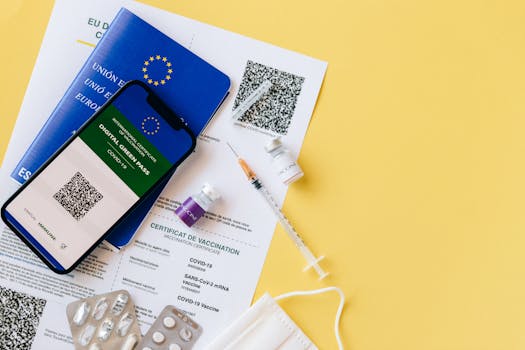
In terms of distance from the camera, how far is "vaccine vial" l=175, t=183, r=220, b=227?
78 centimetres

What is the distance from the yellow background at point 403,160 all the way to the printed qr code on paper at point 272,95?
0.04m

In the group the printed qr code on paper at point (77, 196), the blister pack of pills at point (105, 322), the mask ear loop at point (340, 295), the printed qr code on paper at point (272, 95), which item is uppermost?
the printed qr code on paper at point (77, 196)

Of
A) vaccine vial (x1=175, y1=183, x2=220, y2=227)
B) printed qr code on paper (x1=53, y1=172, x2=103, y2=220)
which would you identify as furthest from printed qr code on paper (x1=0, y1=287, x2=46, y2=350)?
vaccine vial (x1=175, y1=183, x2=220, y2=227)

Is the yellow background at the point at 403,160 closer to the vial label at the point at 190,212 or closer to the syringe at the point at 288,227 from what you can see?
the syringe at the point at 288,227

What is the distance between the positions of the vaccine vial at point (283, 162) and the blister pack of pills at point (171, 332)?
26 cm

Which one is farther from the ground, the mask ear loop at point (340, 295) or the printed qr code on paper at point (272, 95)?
the printed qr code on paper at point (272, 95)

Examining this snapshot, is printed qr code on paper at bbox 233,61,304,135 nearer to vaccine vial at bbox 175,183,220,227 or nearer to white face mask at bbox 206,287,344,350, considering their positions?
vaccine vial at bbox 175,183,220,227

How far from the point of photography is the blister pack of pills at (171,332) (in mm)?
789

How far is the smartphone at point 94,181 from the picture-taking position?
30.6 inches

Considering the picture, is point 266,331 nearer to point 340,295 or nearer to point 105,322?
point 340,295

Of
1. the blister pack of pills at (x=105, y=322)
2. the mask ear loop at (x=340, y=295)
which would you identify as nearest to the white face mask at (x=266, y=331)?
the mask ear loop at (x=340, y=295)

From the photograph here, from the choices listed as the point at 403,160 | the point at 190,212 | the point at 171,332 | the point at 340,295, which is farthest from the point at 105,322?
the point at 403,160

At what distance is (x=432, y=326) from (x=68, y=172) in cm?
60

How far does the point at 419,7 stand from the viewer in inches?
32.6
